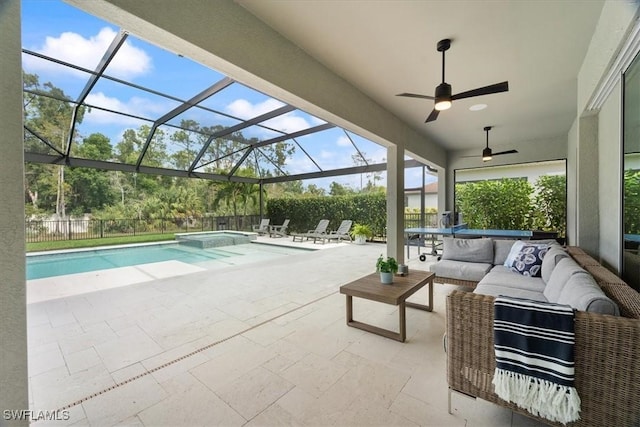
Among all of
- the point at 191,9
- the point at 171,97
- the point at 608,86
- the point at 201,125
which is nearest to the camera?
the point at 191,9

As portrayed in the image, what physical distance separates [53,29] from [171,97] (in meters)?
1.78

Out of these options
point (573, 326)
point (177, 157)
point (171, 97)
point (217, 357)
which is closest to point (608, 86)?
point (573, 326)

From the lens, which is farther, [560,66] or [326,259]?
[326,259]

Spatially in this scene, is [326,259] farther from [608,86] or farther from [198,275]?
[608,86]

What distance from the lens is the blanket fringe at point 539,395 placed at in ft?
4.06

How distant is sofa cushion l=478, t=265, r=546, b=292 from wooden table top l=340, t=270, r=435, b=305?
62 centimetres

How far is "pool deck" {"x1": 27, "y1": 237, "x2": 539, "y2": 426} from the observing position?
157cm

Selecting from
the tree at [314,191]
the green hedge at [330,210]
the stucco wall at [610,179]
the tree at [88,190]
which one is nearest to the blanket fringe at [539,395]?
the stucco wall at [610,179]

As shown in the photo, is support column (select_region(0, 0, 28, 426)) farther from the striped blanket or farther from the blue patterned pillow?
the blue patterned pillow

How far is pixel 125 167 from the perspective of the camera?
8391 millimetres

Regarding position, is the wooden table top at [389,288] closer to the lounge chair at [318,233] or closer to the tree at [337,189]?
the lounge chair at [318,233]

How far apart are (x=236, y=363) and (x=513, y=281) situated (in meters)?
2.84

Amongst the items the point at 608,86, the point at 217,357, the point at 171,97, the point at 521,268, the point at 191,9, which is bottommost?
the point at 217,357

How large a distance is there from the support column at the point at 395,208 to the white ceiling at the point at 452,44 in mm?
982
